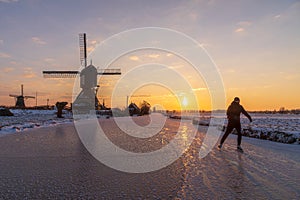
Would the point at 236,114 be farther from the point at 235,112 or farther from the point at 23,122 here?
Answer: the point at 23,122

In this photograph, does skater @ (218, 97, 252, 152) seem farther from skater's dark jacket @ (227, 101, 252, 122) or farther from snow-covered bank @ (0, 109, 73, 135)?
snow-covered bank @ (0, 109, 73, 135)

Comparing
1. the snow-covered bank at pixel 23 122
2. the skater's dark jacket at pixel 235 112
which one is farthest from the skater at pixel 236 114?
the snow-covered bank at pixel 23 122

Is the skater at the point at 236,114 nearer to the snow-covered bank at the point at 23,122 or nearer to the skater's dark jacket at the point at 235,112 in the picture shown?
the skater's dark jacket at the point at 235,112

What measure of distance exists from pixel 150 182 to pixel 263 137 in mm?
11353

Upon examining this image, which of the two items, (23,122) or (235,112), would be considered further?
(23,122)

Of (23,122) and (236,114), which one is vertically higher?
(236,114)

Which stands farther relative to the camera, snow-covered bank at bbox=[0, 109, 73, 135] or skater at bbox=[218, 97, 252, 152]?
snow-covered bank at bbox=[0, 109, 73, 135]

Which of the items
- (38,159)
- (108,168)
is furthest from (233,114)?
(38,159)

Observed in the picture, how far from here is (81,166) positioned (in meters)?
6.03

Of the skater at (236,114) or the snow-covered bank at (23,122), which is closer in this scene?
the skater at (236,114)

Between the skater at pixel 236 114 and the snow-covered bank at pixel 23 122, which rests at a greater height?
the skater at pixel 236 114

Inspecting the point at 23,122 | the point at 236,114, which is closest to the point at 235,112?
the point at 236,114

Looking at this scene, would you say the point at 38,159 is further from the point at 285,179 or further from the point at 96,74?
the point at 96,74

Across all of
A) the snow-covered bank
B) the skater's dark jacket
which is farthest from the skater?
the snow-covered bank
